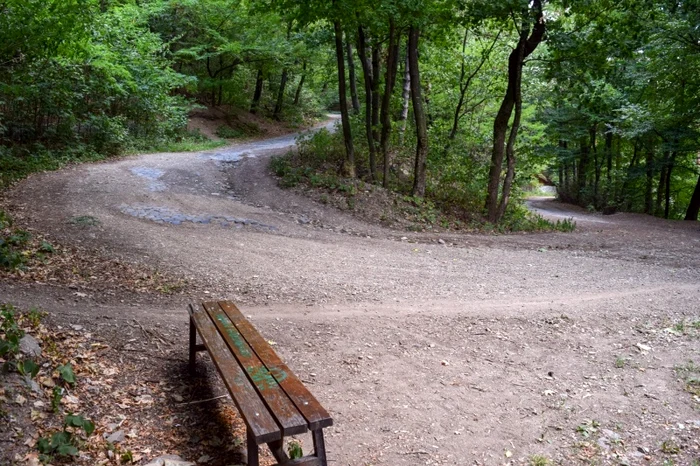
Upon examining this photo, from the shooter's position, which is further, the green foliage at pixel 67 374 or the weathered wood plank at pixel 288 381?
the green foliage at pixel 67 374

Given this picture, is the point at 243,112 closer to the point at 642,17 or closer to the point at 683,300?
the point at 642,17

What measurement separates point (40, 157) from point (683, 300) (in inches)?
583

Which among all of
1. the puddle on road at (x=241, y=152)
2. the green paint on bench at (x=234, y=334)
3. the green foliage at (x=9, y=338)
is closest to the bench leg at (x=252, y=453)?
the green paint on bench at (x=234, y=334)

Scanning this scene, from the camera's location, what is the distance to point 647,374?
5199 millimetres

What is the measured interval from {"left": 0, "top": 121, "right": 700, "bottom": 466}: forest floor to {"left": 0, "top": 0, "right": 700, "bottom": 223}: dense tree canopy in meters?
3.47

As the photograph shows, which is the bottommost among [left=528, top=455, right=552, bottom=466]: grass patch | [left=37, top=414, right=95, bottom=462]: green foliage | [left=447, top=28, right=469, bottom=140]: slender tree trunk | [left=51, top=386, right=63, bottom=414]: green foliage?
[left=528, top=455, right=552, bottom=466]: grass patch

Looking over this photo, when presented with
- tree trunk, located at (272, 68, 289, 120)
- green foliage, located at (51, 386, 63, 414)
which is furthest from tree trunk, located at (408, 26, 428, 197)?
tree trunk, located at (272, 68, 289, 120)

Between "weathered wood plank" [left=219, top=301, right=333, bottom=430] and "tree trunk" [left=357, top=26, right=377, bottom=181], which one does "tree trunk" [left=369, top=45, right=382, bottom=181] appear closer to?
"tree trunk" [left=357, top=26, right=377, bottom=181]

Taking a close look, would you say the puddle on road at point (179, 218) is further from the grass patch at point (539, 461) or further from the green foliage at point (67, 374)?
the grass patch at point (539, 461)

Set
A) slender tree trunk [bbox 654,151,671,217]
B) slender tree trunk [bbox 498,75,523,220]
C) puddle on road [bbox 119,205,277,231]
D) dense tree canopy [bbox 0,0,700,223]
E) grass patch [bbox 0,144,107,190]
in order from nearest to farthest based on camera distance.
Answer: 1. puddle on road [bbox 119,205,277,231]
2. dense tree canopy [bbox 0,0,700,223]
3. grass patch [bbox 0,144,107,190]
4. slender tree trunk [bbox 498,75,523,220]
5. slender tree trunk [bbox 654,151,671,217]

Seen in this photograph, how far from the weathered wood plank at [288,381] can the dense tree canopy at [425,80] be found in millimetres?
6218

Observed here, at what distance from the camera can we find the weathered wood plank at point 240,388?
2898mm

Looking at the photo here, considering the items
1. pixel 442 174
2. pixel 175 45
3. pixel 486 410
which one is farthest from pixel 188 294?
pixel 175 45

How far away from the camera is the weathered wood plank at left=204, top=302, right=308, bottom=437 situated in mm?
2969
